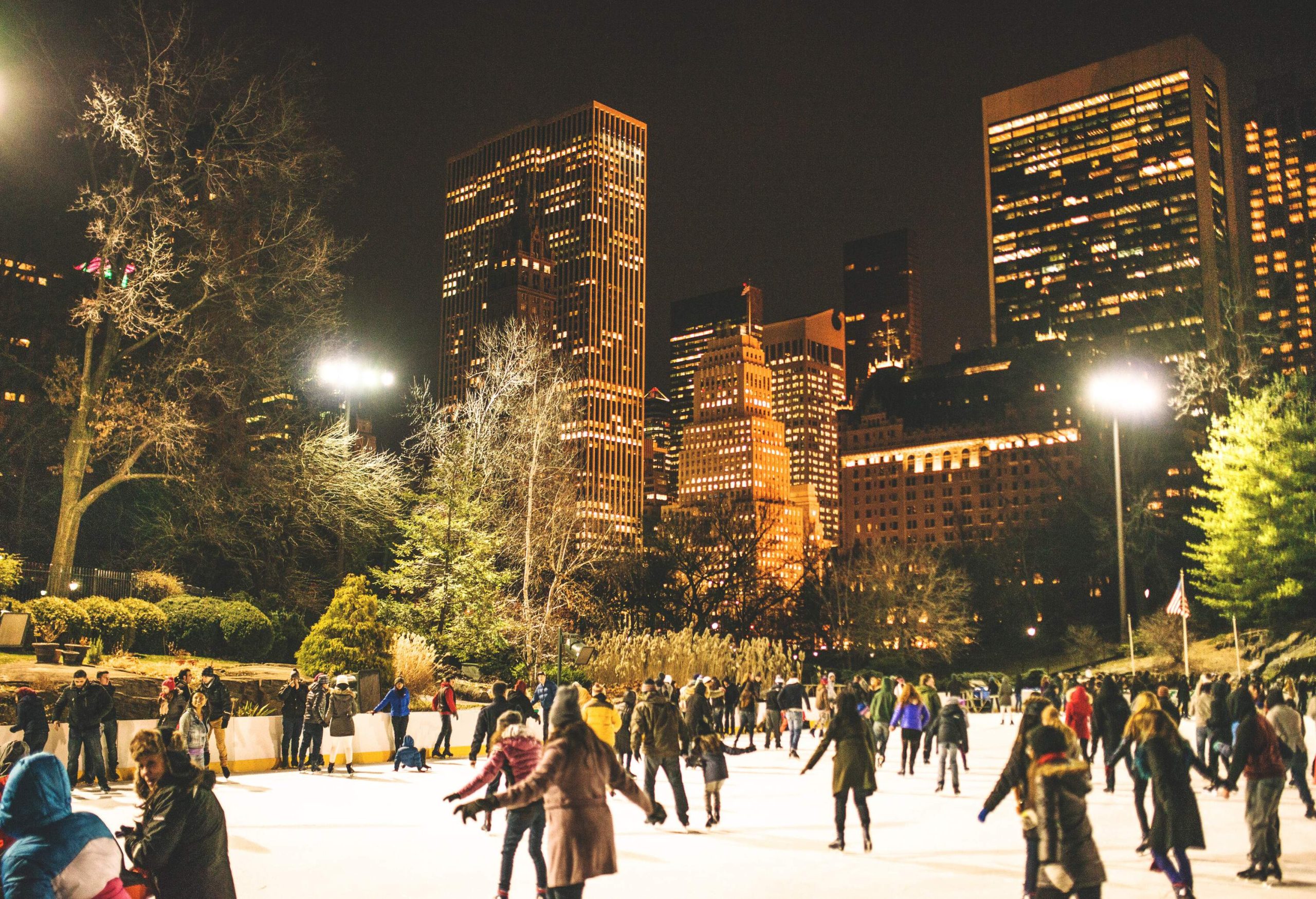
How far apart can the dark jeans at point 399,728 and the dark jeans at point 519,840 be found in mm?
11995

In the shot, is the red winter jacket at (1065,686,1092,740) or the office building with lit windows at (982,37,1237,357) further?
the office building with lit windows at (982,37,1237,357)

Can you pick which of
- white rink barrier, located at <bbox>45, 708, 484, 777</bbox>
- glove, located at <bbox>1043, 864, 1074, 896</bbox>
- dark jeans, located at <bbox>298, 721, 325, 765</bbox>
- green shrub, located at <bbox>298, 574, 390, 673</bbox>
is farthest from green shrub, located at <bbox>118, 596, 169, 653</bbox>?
glove, located at <bbox>1043, 864, 1074, 896</bbox>

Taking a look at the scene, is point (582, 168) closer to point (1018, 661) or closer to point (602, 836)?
point (1018, 661)

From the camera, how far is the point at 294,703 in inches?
744

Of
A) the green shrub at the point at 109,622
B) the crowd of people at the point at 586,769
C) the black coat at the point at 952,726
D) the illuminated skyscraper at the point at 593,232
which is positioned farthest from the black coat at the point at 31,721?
the illuminated skyscraper at the point at 593,232

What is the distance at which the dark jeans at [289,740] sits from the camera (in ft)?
62.3

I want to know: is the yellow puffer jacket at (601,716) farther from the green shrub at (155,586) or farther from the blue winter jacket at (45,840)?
the green shrub at (155,586)

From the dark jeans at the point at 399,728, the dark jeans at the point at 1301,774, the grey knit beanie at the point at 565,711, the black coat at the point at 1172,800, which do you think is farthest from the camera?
the dark jeans at the point at 399,728

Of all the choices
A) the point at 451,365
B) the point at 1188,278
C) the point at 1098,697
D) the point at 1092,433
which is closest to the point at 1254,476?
the point at 1188,278

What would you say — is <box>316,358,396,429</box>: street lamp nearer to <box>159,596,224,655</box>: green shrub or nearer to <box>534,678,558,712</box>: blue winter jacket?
<box>159,596,224,655</box>: green shrub

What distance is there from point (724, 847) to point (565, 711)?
5.23m

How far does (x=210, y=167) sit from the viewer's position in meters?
27.3

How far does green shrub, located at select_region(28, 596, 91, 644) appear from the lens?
21.8 m

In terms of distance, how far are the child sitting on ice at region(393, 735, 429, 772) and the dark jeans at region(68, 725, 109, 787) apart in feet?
17.6
